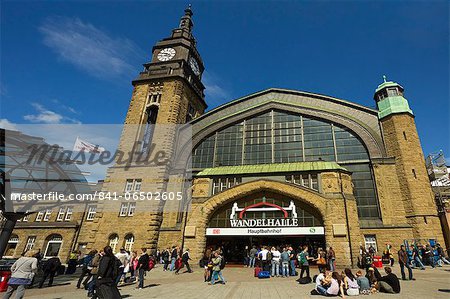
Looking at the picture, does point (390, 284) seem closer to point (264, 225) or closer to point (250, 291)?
point (250, 291)

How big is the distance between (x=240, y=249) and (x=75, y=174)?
53.2 feet

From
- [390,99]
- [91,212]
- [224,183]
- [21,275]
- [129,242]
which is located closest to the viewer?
[21,275]

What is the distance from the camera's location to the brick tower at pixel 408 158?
21.5 metres

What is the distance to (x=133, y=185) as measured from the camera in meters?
29.6

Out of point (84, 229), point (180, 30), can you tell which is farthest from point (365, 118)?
point (84, 229)

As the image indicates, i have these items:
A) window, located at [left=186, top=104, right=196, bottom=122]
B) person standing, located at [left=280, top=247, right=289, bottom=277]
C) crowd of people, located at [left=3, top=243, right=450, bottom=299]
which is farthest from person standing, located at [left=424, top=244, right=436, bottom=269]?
window, located at [left=186, top=104, right=196, bottom=122]

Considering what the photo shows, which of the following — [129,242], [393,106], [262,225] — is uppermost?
Answer: [393,106]

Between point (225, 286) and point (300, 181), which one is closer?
point (225, 286)

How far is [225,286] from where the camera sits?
12453mm

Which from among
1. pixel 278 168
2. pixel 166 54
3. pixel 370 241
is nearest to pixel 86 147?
pixel 166 54

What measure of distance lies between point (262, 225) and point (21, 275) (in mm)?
17087

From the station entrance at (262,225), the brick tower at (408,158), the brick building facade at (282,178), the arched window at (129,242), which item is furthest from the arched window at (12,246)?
the brick tower at (408,158)

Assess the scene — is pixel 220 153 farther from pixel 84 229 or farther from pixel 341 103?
pixel 84 229

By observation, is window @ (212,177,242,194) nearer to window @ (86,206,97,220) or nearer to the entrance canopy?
the entrance canopy
